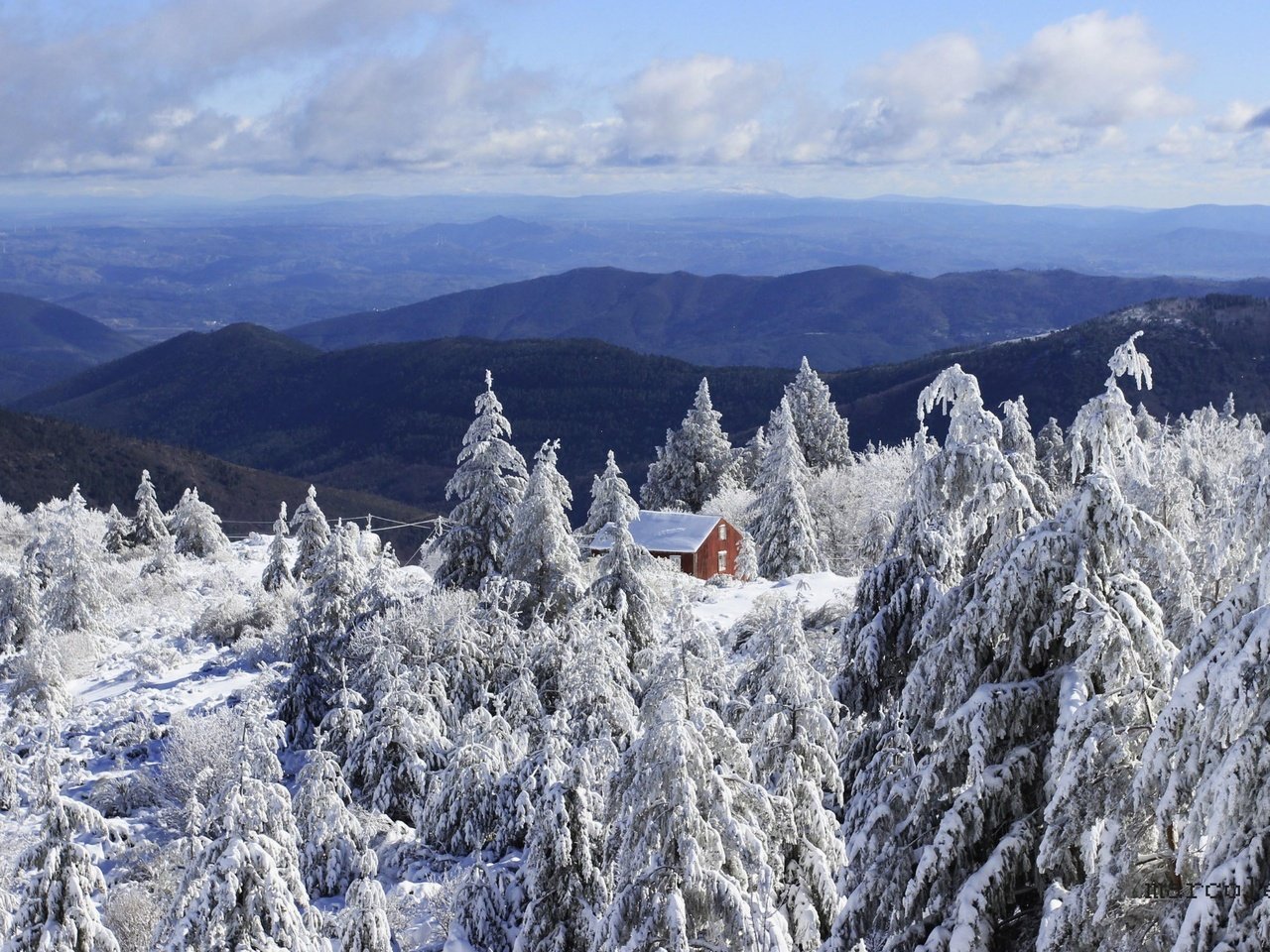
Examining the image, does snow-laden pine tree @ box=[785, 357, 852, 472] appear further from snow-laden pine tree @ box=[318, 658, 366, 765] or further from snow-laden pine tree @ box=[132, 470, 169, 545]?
snow-laden pine tree @ box=[318, 658, 366, 765]

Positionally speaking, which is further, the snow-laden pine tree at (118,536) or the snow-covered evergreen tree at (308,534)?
the snow-laden pine tree at (118,536)

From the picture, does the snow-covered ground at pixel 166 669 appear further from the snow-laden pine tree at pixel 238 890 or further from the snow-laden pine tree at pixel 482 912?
the snow-laden pine tree at pixel 238 890

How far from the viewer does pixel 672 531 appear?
44.0 metres

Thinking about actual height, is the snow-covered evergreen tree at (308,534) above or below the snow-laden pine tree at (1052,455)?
below

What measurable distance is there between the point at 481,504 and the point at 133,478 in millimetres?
92435

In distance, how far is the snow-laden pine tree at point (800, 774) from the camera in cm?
1082

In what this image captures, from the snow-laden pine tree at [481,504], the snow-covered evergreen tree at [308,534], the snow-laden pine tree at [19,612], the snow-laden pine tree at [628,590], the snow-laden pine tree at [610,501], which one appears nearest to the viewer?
the snow-laden pine tree at [628,590]

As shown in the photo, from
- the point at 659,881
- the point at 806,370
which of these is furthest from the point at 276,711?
the point at 806,370

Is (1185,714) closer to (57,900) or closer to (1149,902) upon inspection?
(1149,902)

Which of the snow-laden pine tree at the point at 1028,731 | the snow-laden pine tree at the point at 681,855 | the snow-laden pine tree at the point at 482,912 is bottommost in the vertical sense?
the snow-laden pine tree at the point at 482,912

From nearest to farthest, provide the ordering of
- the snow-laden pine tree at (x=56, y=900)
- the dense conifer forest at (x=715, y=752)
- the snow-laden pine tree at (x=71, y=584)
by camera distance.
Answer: the dense conifer forest at (x=715, y=752) → the snow-laden pine tree at (x=56, y=900) → the snow-laden pine tree at (x=71, y=584)

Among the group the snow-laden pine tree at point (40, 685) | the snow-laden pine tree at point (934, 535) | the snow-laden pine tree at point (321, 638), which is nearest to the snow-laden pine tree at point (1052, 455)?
the snow-laden pine tree at point (321, 638)

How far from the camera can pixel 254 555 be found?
153 ft

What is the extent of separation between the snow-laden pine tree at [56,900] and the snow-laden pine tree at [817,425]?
52755 mm
